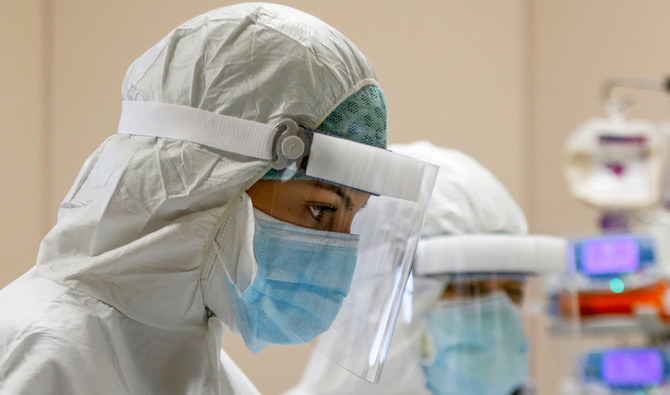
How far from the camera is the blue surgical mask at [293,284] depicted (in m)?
1.10

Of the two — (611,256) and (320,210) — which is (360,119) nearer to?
(320,210)

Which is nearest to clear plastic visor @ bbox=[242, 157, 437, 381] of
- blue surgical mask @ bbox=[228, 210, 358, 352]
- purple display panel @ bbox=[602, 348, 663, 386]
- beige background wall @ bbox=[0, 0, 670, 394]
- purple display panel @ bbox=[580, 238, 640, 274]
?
blue surgical mask @ bbox=[228, 210, 358, 352]

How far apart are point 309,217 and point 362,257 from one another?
10 cm

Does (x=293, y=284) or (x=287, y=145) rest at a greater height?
(x=287, y=145)

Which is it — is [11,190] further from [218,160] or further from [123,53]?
[218,160]

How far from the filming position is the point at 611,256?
2.75 metres

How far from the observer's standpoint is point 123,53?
169 centimetres

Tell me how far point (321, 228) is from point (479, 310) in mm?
968

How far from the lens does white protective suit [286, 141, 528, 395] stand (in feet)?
6.63

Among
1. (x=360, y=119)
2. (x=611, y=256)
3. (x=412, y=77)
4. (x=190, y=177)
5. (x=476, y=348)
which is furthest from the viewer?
(x=611, y=256)

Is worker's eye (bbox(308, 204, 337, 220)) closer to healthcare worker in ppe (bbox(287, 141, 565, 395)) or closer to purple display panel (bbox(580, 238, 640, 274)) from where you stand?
healthcare worker in ppe (bbox(287, 141, 565, 395))

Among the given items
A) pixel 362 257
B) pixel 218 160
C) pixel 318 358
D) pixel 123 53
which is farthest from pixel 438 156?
pixel 218 160

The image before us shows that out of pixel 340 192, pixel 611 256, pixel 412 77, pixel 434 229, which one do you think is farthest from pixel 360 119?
pixel 611 256

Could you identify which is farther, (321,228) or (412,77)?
(412,77)
